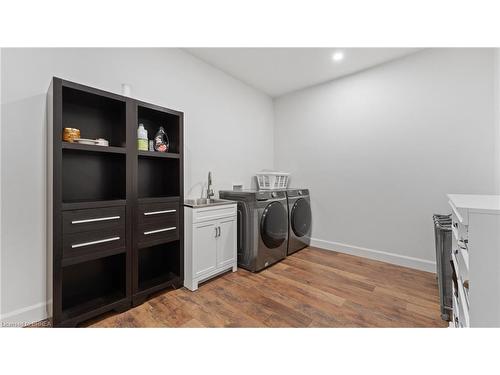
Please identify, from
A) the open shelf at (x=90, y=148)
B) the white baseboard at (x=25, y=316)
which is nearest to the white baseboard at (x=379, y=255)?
the open shelf at (x=90, y=148)

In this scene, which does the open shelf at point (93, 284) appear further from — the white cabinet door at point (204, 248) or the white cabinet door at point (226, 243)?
the white cabinet door at point (226, 243)

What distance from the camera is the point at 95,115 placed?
1.66 m

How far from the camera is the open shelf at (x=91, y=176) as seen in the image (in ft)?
5.03

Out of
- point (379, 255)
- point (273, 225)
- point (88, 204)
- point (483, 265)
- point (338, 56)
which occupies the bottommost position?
point (379, 255)

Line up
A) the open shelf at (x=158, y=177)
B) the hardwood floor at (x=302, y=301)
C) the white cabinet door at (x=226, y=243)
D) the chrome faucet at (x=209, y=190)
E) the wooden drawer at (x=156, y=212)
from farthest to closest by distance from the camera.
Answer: the chrome faucet at (x=209, y=190) < the white cabinet door at (x=226, y=243) < the open shelf at (x=158, y=177) < the wooden drawer at (x=156, y=212) < the hardwood floor at (x=302, y=301)

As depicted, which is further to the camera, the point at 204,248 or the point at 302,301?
the point at 204,248

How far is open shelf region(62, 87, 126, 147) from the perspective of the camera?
4.92 ft

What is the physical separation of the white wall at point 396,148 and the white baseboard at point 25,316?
2.98m

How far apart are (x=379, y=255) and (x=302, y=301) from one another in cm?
145

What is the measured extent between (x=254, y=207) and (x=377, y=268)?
159 centimetres

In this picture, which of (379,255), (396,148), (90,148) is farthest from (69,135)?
(379,255)

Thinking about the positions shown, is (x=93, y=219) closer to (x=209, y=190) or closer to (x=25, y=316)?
(x=25, y=316)

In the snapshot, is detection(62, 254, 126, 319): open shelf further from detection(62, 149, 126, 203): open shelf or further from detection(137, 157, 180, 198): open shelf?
detection(137, 157, 180, 198): open shelf

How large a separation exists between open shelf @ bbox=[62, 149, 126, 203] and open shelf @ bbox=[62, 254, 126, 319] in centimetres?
52
